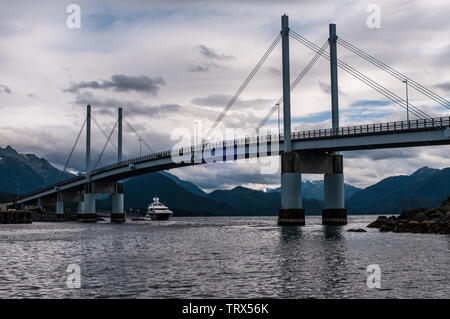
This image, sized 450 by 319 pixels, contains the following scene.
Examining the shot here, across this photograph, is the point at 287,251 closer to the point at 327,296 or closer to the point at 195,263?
the point at 195,263

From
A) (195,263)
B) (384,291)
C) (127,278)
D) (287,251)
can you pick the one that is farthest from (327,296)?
(287,251)

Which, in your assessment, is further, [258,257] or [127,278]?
[258,257]

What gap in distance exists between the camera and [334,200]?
10138cm

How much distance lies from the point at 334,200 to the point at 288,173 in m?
13.6

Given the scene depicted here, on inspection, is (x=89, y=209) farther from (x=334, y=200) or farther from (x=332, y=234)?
(x=332, y=234)

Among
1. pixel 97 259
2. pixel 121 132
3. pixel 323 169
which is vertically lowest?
pixel 97 259

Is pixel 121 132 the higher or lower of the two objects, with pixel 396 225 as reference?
higher

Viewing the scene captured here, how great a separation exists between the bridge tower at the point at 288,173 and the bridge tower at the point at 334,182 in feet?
24.7

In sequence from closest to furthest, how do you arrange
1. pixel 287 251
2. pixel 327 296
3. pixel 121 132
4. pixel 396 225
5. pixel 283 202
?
pixel 327 296
pixel 287 251
pixel 396 225
pixel 283 202
pixel 121 132

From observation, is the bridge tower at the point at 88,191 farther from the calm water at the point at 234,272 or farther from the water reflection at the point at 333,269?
the water reflection at the point at 333,269

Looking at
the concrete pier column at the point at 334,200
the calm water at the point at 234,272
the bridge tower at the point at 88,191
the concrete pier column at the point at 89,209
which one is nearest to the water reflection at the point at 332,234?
the calm water at the point at 234,272

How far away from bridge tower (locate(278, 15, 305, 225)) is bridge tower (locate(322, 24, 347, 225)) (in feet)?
24.7

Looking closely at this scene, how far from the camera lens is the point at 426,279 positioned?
103 feet
